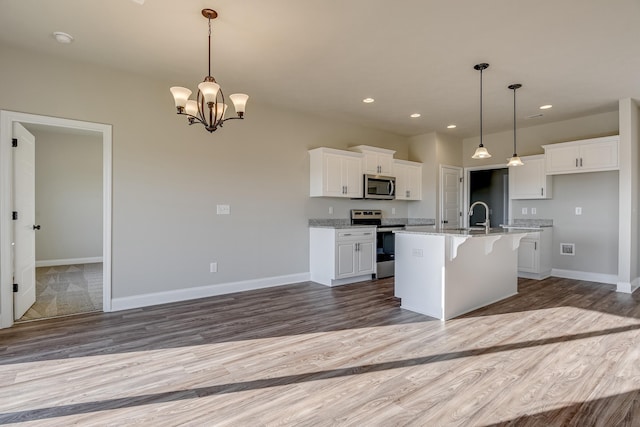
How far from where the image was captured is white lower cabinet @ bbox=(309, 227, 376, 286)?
5.05 meters

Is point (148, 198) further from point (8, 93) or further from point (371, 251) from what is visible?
point (371, 251)

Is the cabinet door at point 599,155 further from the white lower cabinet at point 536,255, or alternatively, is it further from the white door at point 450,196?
the white door at point 450,196

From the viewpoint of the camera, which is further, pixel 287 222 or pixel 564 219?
pixel 564 219

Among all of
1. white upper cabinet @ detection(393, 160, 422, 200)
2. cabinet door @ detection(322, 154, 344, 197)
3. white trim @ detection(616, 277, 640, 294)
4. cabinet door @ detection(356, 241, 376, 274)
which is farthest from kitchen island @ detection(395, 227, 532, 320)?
white upper cabinet @ detection(393, 160, 422, 200)

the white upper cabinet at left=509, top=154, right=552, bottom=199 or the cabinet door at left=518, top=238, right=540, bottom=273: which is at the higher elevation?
the white upper cabinet at left=509, top=154, right=552, bottom=199

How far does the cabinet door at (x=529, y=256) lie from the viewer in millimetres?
5504

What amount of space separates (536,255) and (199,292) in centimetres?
524

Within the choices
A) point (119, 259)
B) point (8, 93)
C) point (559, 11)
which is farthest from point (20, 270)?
point (559, 11)

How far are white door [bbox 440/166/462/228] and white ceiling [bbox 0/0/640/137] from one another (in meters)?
2.26

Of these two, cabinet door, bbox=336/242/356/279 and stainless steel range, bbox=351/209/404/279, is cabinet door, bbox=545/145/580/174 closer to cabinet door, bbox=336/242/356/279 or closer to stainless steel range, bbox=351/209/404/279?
stainless steel range, bbox=351/209/404/279

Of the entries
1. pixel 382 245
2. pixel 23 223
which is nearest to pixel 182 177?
pixel 23 223

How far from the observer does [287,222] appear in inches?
205

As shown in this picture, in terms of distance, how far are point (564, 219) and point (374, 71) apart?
4415mm

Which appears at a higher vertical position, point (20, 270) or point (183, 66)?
point (183, 66)
